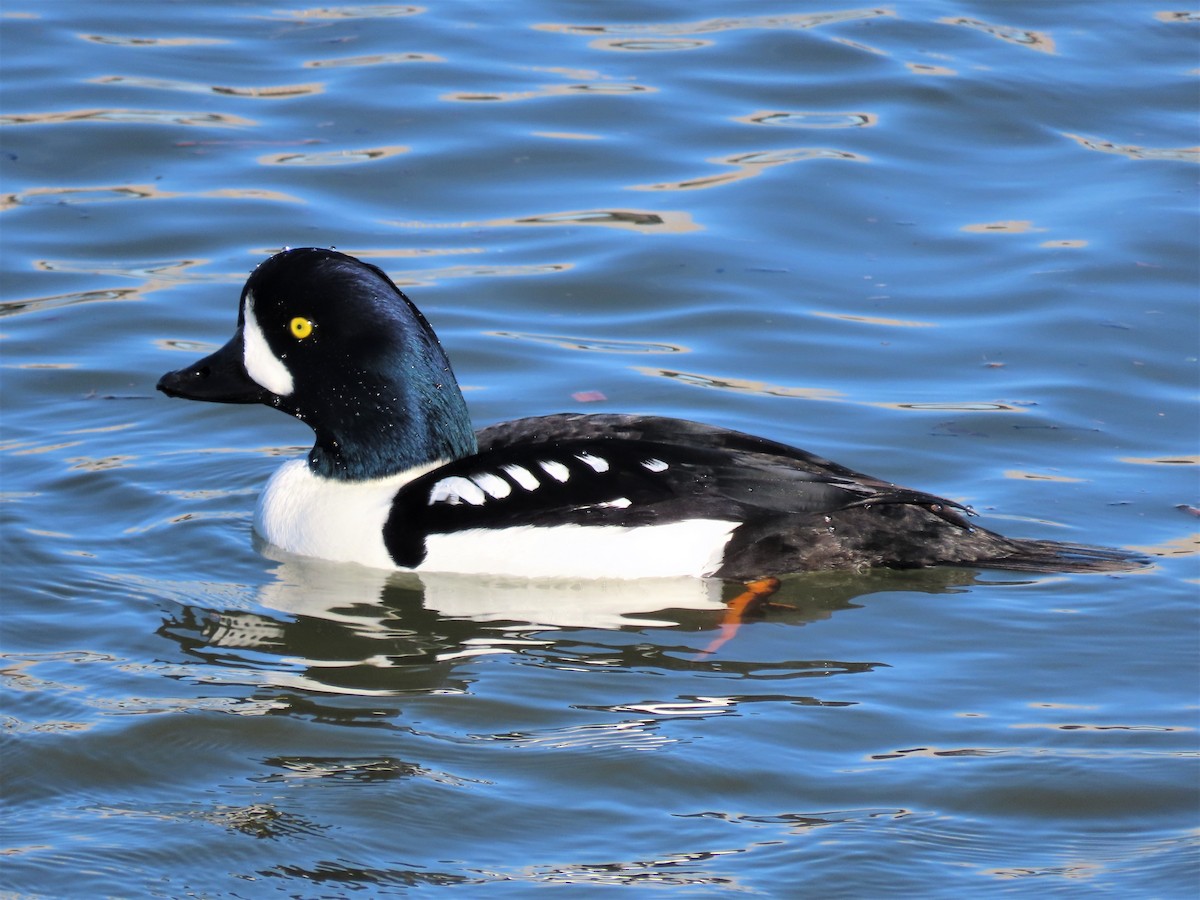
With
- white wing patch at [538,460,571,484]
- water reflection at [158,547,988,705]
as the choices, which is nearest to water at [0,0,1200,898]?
water reflection at [158,547,988,705]

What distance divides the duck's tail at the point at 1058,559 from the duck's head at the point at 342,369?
6.72 feet

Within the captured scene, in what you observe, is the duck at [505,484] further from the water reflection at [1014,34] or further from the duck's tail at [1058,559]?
the water reflection at [1014,34]

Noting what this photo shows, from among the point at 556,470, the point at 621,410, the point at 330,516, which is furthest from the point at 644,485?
the point at 621,410

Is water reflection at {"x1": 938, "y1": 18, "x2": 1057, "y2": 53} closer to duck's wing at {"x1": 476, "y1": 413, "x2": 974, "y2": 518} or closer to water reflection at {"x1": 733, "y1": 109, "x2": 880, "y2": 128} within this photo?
water reflection at {"x1": 733, "y1": 109, "x2": 880, "y2": 128}

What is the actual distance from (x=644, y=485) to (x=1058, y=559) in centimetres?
151

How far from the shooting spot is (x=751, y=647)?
20.4ft

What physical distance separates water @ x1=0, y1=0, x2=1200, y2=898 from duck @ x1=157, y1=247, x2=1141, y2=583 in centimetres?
13

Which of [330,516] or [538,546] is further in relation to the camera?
[330,516]

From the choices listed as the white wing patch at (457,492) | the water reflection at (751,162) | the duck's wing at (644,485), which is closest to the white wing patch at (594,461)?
the duck's wing at (644,485)

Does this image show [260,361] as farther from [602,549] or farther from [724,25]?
[724,25]

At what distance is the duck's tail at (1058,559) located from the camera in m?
6.65

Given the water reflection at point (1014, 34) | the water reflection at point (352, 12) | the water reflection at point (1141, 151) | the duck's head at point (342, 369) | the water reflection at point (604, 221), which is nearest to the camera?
the duck's head at point (342, 369)

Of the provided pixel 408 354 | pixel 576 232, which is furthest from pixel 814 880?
pixel 576 232

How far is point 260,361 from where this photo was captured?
7.14m
